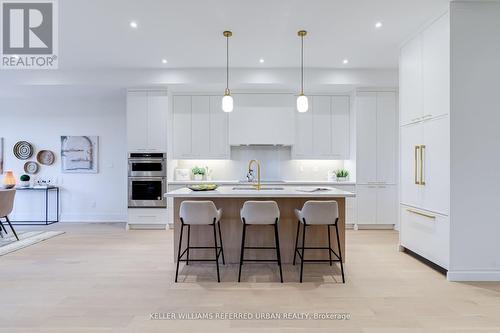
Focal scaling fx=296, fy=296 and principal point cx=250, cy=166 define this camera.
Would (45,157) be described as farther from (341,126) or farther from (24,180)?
(341,126)

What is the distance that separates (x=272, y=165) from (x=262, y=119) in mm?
1068

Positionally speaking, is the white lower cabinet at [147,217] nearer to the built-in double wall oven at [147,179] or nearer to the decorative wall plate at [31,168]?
the built-in double wall oven at [147,179]

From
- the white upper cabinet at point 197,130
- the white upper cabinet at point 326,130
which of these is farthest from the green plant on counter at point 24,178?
the white upper cabinet at point 326,130

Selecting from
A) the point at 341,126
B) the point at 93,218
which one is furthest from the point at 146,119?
the point at 341,126

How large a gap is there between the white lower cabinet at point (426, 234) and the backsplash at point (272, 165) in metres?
2.34

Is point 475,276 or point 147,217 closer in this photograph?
point 475,276

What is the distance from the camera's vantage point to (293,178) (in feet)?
21.4

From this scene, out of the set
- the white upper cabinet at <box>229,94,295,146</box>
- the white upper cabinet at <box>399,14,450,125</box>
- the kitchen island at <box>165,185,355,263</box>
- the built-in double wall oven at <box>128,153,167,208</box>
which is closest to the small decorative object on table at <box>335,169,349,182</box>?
the white upper cabinet at <box>229,94,295,146</box>

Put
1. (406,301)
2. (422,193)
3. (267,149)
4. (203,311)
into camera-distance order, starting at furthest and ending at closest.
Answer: (267,149)
(422,193)
(406,301)
(203,311)

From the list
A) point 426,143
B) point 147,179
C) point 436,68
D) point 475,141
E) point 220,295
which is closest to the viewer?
point 220,295

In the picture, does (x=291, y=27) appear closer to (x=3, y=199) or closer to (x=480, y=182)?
(x=480, y=182)

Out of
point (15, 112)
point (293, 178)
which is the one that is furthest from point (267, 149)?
point (15, 112)

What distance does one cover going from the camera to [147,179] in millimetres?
5816

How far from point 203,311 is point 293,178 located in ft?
14.1
